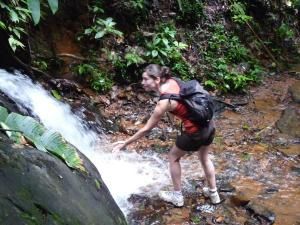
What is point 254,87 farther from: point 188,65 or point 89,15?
point 89,15

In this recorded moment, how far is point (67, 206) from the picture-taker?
10.1 ft

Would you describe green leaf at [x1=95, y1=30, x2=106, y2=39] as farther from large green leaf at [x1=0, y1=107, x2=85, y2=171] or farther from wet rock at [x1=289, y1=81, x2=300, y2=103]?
large green leaf at [x1=0, y1=107, x2=85, y2=171]

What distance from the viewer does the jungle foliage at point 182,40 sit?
8.11 meters

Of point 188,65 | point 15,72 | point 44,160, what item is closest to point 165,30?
point 188,65

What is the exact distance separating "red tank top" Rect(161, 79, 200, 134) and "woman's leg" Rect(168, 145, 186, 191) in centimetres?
35

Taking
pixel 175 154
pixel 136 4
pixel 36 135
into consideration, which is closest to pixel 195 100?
pixel 175 154

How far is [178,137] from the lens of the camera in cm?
492

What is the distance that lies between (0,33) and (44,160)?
3.83 meters

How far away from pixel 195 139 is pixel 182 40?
489 centimetres

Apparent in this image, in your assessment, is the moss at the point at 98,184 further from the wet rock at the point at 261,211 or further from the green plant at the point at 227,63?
the green plant at the point at 227,63

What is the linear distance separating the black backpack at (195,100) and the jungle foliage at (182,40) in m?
2.80

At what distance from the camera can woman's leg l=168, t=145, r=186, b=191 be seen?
5.01m

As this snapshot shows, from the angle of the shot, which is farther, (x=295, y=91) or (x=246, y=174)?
(x=295, y=91)

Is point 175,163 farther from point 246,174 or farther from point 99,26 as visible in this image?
Result: point 99,26
